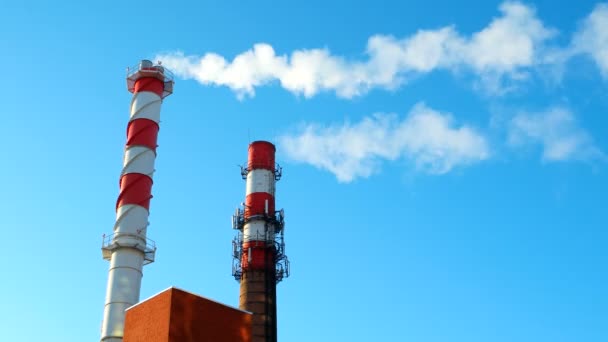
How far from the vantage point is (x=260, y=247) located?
1880 inches

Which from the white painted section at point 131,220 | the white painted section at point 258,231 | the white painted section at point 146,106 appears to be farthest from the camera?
the white painted section at point 258,231

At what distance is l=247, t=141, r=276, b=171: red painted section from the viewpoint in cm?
5100

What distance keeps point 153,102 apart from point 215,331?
1815cm

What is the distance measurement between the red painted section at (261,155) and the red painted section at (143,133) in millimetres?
11407

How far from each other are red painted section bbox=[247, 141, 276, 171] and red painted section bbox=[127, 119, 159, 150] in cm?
1141

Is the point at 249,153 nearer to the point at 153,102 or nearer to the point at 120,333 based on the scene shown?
the point at 153,102

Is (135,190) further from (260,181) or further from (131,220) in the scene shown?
(260,181)

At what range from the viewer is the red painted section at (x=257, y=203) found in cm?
4900

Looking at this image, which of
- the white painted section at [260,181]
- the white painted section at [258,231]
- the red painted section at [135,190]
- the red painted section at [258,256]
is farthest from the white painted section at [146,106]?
the red painted section at [258,256]

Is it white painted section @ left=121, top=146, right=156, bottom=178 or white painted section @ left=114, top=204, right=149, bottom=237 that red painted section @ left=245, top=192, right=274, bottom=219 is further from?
white painted section @ left=114, top=204, right=149, bottom=237

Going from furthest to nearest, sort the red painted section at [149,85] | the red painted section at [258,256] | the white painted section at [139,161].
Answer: the red painted section at [258,256], the red painted section at [149,85], the white painted section at [139,161]

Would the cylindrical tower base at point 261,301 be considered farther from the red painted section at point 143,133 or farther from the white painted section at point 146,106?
the white painted section at point 146,106

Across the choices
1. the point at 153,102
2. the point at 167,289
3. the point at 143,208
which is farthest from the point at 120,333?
the point at 153,102

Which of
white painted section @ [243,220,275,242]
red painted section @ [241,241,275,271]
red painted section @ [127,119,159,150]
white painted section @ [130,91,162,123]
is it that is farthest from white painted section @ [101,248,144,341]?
white painted section @ [243,220,275,242]
